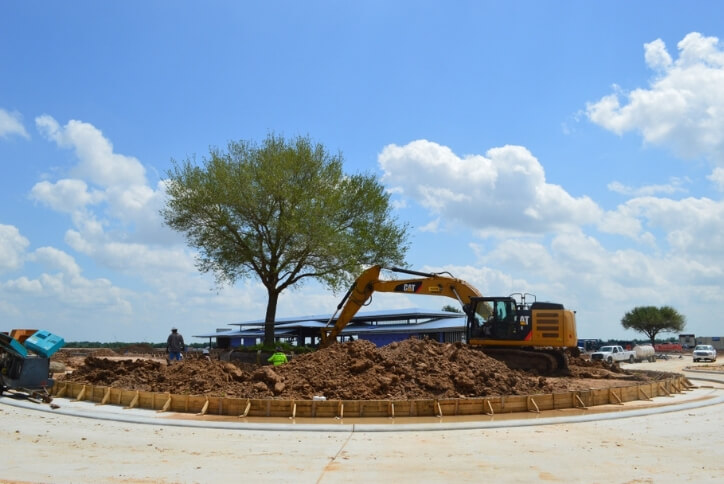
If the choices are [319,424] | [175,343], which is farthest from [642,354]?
[319,424]

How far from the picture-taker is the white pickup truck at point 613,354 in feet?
139

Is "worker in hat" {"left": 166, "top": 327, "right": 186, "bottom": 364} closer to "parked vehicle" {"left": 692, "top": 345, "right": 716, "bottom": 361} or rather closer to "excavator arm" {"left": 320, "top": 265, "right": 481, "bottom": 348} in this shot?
"excavator arm" {"left": 320, "top": 265, "right": 481, "bottom": 348}

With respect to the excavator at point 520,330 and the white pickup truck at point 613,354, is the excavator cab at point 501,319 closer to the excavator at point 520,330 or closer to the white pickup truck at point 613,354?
the excavator at point 520,330

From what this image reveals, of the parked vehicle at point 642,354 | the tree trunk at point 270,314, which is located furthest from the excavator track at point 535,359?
the parked vehicle at point 642,354

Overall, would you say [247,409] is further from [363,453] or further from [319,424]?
[363,453]

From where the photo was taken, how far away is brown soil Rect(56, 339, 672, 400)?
1677 cm

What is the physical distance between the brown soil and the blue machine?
218 cm

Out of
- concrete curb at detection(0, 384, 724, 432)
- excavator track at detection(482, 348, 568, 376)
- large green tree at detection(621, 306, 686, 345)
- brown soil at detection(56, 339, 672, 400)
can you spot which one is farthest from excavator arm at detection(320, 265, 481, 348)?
large green tree at detection(621, 306, 686, 345)

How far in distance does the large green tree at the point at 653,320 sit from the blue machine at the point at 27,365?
311 feet

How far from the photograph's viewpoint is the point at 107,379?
66.8ft

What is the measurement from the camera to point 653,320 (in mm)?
96438

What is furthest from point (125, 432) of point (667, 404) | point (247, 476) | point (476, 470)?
point (667, 404)

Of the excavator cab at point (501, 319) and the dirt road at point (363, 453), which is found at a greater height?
the excavator cab at point (501, 319)

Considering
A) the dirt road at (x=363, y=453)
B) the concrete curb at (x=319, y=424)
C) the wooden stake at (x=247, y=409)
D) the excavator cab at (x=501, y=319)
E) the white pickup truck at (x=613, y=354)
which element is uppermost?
the excavator cab at (x=501, y=319)
